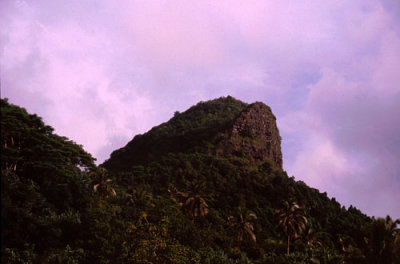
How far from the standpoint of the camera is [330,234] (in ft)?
299

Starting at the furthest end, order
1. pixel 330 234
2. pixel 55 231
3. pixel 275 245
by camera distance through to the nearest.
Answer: pixel 330 234, pixel 275 245, pixel 55 231

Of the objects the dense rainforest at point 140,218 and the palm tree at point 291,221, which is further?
Answer: the palm tree at point 291,221

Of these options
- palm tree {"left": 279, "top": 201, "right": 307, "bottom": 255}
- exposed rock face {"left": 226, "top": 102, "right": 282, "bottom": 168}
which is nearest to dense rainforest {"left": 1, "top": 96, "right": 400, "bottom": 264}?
palm tree {"left": 279, "top": 201, "right": 307, "bottom": 255}

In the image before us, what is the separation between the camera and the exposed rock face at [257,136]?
157875 mm

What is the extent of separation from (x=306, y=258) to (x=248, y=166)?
305 feet

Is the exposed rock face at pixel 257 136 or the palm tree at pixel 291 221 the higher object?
the exposed rock face at pixel 257 136

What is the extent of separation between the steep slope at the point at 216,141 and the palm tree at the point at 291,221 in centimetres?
8766

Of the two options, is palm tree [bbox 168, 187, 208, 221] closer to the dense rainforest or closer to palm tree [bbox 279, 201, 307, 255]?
the dense rainforest

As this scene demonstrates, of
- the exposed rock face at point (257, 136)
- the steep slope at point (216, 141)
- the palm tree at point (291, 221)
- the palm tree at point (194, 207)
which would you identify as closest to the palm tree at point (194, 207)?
the palm tree at point (194, 207)

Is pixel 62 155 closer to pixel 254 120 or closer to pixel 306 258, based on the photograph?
pixel 306 258

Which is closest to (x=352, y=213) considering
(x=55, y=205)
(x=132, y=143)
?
(x=55, y=205)

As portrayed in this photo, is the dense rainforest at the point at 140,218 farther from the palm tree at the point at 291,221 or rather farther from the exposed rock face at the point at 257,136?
the exposed rock face at the point at 257,136

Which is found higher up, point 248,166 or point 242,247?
point 248,166

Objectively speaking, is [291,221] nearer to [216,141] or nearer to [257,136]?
[216,141]
